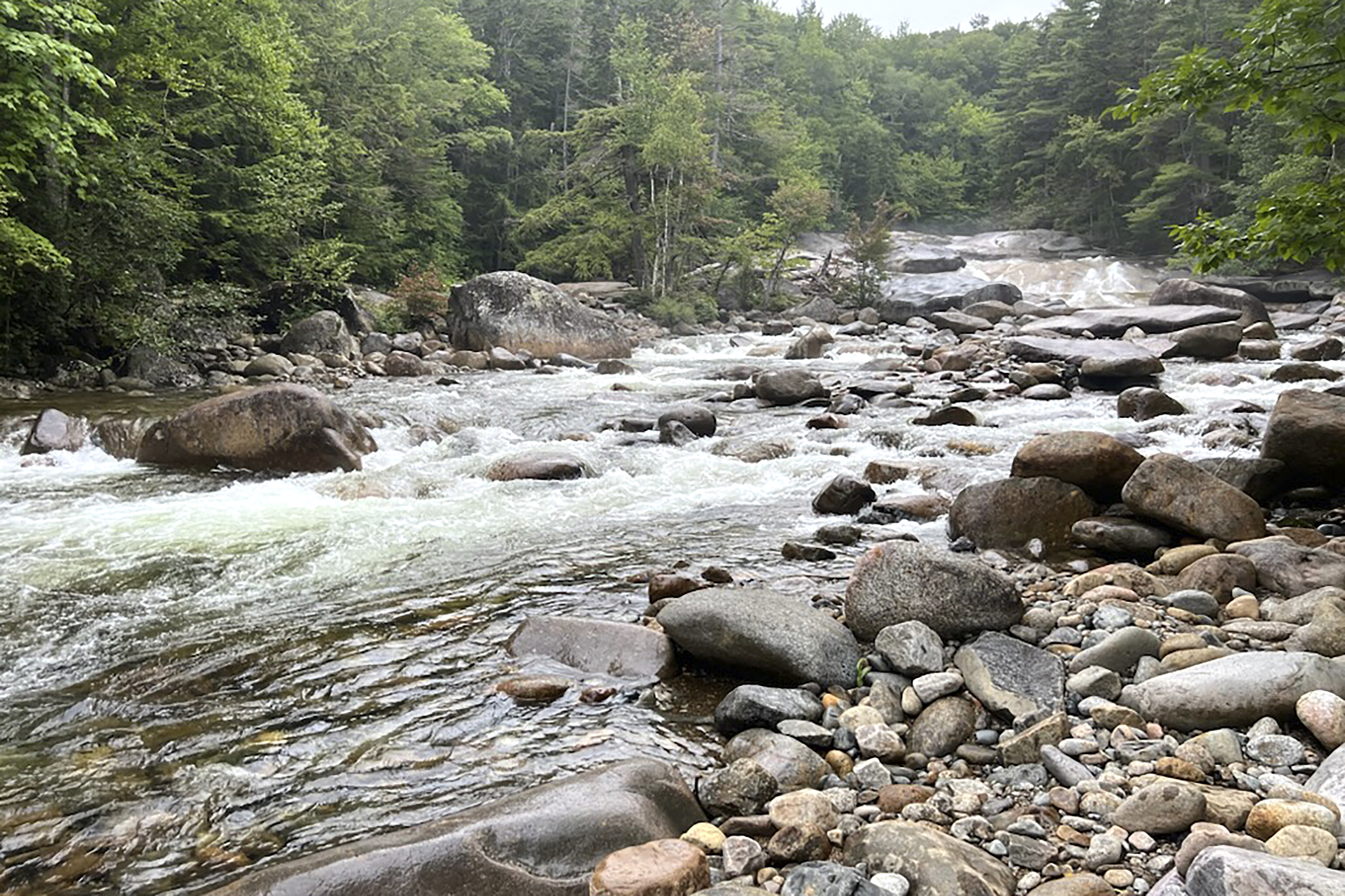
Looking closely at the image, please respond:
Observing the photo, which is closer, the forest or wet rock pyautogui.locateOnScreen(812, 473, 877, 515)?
wet rock pyautogui.locateOnScreen(812, 473, 877, 515)

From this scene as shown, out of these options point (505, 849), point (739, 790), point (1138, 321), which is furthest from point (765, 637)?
point (1138, 321)

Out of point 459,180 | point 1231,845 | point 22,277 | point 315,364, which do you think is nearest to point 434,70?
point 459,180

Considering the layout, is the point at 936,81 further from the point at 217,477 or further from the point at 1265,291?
the point at 217,477

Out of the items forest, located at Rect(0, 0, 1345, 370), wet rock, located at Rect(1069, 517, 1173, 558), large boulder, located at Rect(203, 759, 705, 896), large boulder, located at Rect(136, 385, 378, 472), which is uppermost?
forest, located at Rect(0, 0, 1345, 370)

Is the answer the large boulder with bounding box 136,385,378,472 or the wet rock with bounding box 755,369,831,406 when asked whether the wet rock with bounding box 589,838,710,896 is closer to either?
the large boulder with bounding box 136,385,378,472

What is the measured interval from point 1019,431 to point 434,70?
31.1 metres

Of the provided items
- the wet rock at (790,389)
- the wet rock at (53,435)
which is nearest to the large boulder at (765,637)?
the wet rock at (53,435)

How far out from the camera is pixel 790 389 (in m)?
13.8

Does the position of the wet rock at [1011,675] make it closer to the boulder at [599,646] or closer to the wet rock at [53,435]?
the boulder at [599,646]

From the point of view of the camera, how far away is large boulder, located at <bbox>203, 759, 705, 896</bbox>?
2.39 metres

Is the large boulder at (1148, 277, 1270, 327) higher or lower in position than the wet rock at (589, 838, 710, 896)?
higher

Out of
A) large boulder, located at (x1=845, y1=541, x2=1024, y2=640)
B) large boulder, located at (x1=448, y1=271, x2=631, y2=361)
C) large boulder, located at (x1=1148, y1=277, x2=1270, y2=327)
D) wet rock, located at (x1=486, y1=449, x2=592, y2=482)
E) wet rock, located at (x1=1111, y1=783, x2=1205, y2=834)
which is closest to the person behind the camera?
wet rock, located at (x1=1111, y1=783, x2=1205, y2=834)

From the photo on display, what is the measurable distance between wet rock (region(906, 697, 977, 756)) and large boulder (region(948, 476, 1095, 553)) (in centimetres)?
297

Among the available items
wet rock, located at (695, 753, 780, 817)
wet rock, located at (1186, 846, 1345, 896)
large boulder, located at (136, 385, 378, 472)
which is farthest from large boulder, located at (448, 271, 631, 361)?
wet rock, located at (1186, 846, 1345, 896)
